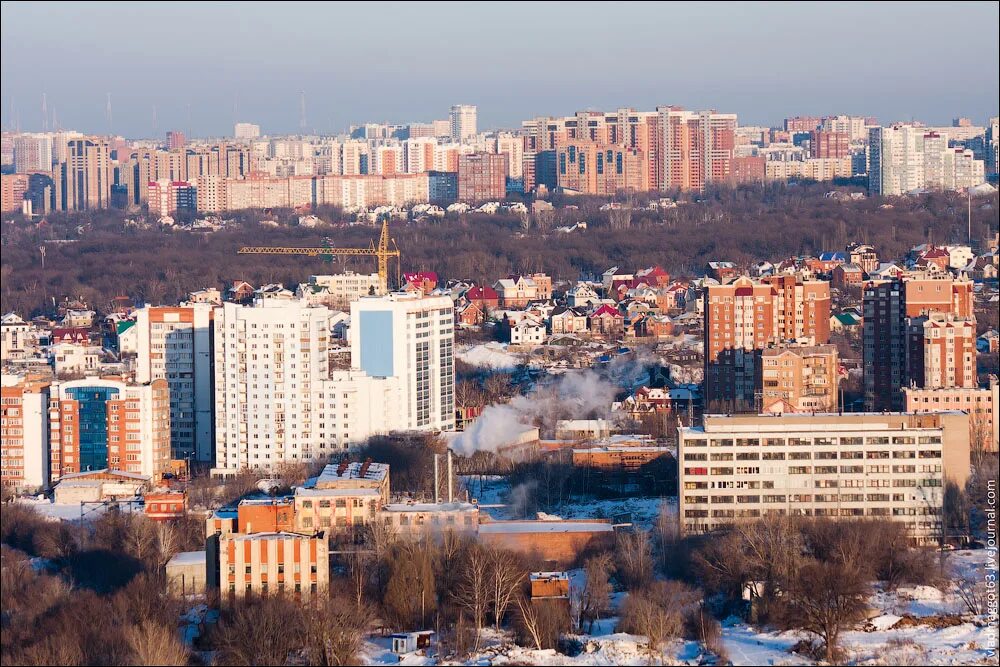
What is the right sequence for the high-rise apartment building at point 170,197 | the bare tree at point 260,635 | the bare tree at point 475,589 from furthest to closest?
the high-rise apartment building at point 170,197 < the bare tree at point 475,589 < the bare tree at point 260,635

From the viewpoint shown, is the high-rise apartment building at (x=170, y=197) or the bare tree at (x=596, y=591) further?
the high-rise apartment building at (x=170, y=197)

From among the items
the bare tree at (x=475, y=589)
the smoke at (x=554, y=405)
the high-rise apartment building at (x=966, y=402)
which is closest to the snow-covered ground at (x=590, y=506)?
the smoke at (x=554, y=405)

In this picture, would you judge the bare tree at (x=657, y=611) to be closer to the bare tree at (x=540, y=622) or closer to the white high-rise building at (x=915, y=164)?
the bare tree at (x=540, y=622)

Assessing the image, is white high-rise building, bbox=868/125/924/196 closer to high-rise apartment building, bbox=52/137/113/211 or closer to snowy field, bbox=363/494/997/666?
high-rise apartment building, bbox=52/137/113/211

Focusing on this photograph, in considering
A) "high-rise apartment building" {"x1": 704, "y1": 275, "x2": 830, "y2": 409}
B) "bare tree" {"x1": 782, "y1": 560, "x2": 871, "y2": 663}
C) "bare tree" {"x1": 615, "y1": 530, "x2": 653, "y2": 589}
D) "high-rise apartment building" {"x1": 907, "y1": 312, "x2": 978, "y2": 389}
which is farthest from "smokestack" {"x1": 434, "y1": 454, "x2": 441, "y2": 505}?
"high-rise apartment building" {"x1": 907, "y1": 312, "x2": 978, "y2": 389}

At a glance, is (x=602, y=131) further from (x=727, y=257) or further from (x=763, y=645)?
(x=763, y=645)
